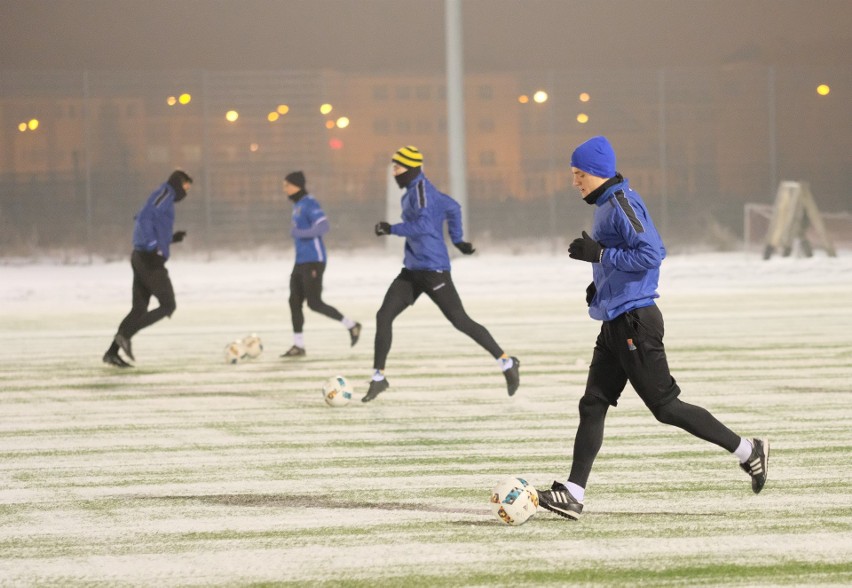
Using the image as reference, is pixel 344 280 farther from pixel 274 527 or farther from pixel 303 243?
pixel 274 527

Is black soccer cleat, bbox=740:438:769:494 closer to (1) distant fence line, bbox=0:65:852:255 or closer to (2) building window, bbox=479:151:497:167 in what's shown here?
(1) distant fence line, bbox=0:65:852:255

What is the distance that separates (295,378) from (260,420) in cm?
276

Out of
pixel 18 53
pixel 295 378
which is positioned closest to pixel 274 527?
pixel 295 378

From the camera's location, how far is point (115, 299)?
25.3 m

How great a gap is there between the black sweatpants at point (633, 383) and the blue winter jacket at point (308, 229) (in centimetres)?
837

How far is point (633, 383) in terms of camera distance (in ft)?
24.4

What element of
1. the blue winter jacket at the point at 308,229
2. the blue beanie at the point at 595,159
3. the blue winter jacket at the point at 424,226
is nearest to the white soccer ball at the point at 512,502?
the blue beanie at the point at 595,159

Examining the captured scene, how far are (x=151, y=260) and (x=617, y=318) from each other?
335 inches

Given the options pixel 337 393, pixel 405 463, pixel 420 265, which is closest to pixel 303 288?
pixel 420 265

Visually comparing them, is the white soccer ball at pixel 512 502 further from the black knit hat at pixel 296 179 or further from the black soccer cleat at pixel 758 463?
the black knit hat at pixel 296 179

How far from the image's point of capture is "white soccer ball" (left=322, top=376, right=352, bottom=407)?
469 inches

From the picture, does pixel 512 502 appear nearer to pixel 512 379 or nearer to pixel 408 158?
pixel 512 379

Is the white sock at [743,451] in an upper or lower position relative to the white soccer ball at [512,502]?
upper

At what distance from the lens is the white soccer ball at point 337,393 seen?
39.1ft
